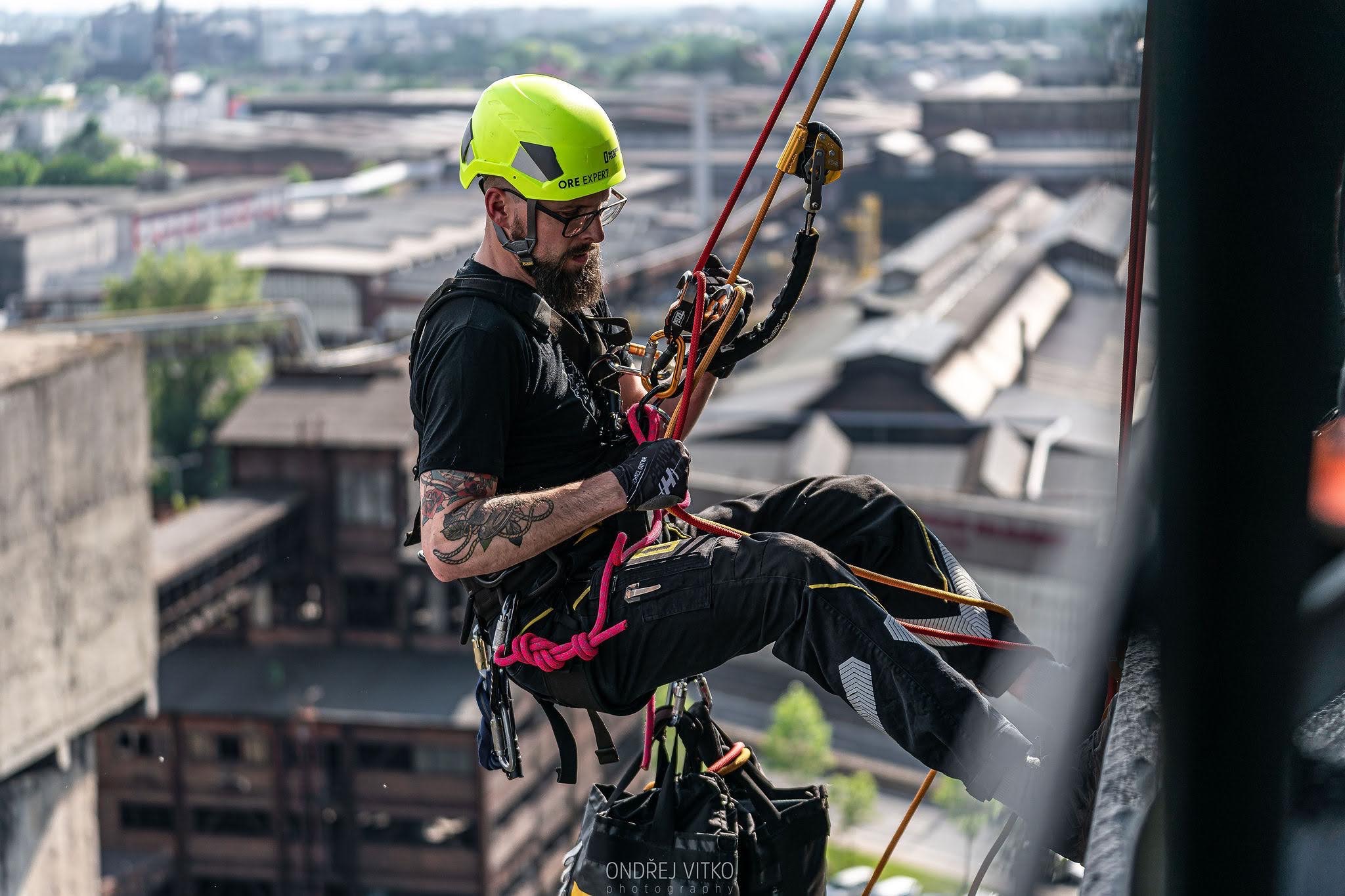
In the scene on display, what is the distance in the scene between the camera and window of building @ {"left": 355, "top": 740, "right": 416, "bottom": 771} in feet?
59.9

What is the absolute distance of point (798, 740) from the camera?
63.2 feet

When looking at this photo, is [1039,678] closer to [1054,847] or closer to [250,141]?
[1054,847]

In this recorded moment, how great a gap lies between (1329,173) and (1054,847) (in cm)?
32

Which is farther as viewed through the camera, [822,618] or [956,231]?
[956,231]

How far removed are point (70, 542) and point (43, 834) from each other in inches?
122

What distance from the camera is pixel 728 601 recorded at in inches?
92.5

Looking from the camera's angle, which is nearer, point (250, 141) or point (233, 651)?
point (233, 651)

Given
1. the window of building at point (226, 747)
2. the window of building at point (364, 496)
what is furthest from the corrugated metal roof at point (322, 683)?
the window of building at point (364, 496)

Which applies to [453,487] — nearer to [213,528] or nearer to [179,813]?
[179,813]

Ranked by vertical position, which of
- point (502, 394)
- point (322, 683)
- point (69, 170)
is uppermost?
point (502, 394)

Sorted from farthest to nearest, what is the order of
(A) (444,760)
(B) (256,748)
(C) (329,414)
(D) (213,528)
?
(C) (329,414)
(D) (213,528)
(B) (256,748)
(A) (444,760)

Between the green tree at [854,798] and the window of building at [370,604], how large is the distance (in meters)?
6.50

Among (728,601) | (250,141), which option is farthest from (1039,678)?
(250,141)

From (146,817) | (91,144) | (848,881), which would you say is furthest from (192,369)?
(848,881)
